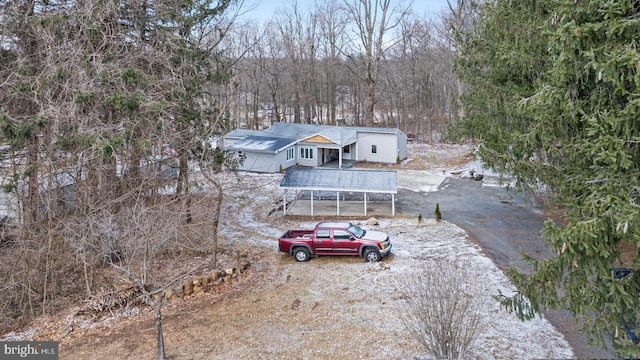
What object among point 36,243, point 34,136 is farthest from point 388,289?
point 34,136

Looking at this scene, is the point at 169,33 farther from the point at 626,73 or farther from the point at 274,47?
the point at 274,47

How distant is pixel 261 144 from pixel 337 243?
1566 centimetres

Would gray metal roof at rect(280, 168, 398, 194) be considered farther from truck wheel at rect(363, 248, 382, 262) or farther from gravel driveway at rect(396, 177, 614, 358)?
truck wheel at rect(363, 248, 382, 262)

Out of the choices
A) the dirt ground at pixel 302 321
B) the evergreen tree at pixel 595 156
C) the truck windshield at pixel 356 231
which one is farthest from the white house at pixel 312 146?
the evergreen tree at pixel 595 156

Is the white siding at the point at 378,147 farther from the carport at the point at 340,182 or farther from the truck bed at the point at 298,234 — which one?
the truck bed at the point at 298,234

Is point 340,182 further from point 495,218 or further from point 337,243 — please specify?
point 495,218

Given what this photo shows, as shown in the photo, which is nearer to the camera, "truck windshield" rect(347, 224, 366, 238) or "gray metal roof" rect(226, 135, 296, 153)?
"truck windshield" rect(347, 224, 366, 238)

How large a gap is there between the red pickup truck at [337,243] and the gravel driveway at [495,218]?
373 cm

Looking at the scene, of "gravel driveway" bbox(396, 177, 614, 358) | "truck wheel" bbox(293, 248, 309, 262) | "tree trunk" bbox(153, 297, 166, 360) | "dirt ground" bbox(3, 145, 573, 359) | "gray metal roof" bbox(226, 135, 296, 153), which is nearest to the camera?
"tree trunk" bbox(153, 297, 166, 360)

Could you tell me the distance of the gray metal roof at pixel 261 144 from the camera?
2783cm

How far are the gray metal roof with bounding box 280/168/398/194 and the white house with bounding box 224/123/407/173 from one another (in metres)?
7.49

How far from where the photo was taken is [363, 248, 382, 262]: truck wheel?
1402 cm

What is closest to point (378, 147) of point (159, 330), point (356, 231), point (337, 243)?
point (356, 231)

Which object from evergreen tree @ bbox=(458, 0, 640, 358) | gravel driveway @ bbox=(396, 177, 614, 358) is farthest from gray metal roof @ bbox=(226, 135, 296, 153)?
evergreen tree @ bbox=(458, 0, 640, 358)
